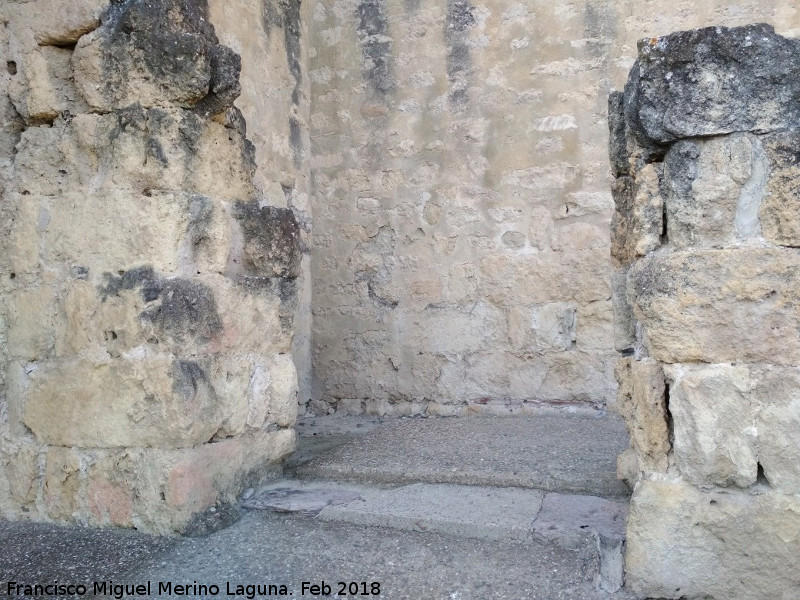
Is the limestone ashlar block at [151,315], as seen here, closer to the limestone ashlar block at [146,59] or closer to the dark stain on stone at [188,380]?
the dark stain on stone at [188,380]

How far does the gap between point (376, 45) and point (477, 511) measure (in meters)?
3.46

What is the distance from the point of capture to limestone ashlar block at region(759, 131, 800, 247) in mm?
1841

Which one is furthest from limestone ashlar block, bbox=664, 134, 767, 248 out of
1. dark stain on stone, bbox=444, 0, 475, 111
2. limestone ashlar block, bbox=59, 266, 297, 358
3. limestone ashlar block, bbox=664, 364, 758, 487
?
dark stain on stone, bbox=444, 0, 475, 111

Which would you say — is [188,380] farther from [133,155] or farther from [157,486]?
[133,155]

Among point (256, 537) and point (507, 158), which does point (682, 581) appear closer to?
point (256, 537)

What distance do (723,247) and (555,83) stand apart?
9.63ft

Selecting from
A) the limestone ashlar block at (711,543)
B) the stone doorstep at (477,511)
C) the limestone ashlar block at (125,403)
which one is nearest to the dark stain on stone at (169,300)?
the limestone ashlar block at (125,403)

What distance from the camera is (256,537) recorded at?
2461 millimetres

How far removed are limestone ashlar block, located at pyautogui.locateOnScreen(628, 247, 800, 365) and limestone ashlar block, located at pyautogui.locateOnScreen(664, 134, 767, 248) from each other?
0.06 m

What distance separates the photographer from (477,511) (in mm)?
2559

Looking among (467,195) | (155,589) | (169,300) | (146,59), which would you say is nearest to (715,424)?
(155,589)

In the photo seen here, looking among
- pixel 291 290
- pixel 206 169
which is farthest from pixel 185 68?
pixel 291 290

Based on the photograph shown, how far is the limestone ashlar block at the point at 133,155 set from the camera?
8.37 feet

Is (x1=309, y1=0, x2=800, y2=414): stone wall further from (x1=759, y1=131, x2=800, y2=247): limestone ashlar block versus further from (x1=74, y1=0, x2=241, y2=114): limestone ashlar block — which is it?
(x1=759, y1=131, x2=800, y2=247): limestone ashlar block
